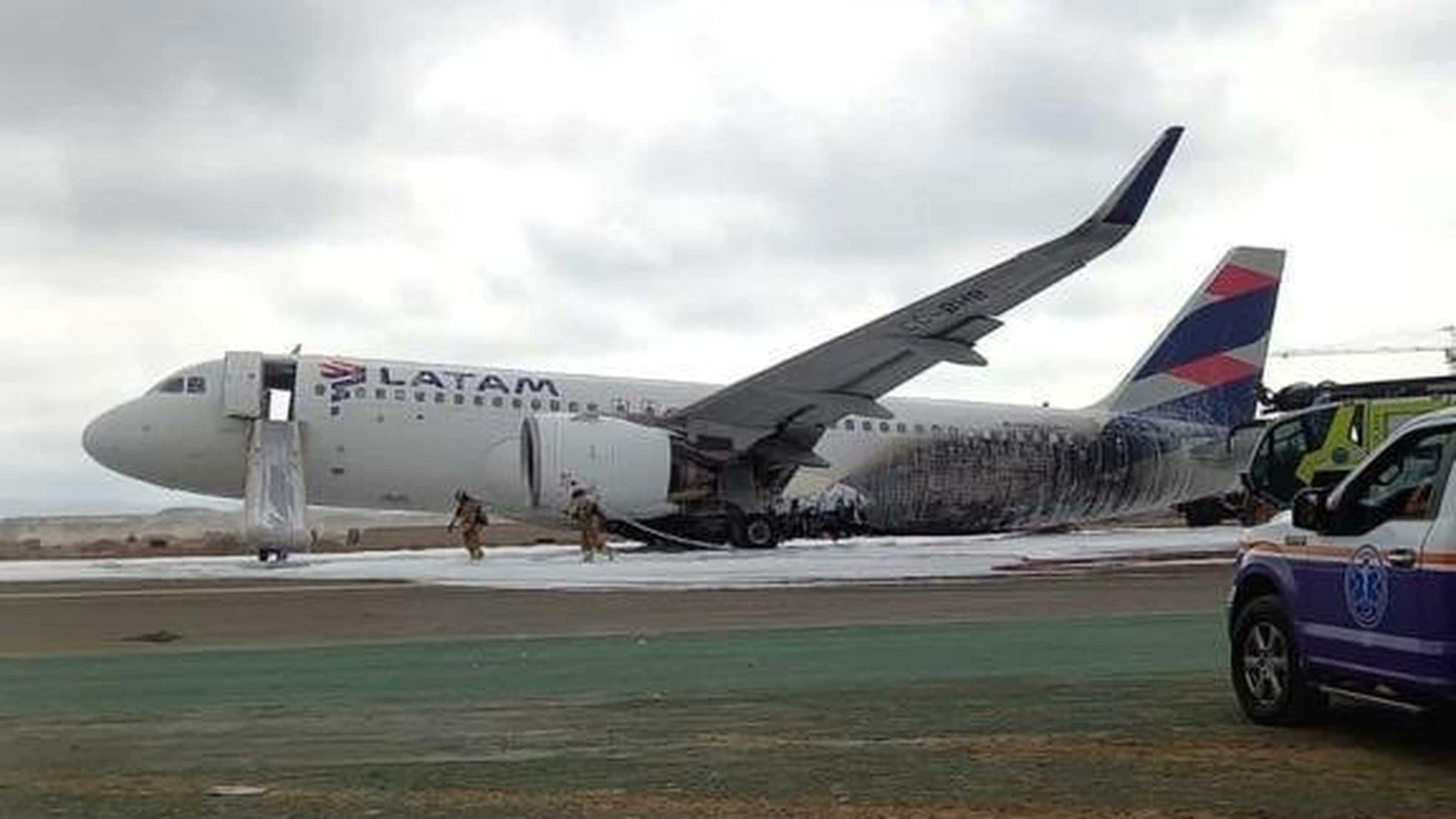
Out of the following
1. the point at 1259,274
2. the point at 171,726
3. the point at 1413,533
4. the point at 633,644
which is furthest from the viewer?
the point at 1259,274

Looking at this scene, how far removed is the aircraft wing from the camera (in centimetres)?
2648

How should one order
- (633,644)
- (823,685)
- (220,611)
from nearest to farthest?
(823,685), (633,644), (220,611)

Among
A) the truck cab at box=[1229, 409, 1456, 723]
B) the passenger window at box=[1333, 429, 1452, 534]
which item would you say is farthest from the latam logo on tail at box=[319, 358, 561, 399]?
the passenger window at box=[1333, 429, 1452, 534]

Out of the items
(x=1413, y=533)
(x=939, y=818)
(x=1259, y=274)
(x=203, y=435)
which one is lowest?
(x=939, y=818)

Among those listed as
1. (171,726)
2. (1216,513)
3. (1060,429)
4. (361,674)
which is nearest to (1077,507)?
(1060,429)

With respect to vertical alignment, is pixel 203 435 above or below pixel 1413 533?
above

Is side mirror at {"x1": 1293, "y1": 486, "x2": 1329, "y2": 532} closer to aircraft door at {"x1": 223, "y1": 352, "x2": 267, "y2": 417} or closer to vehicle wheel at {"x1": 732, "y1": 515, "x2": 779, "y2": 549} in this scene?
vehicle wheel at {"x1": 732, "y1": 515, "x2": 779, "y2": 549}

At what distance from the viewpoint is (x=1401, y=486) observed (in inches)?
310

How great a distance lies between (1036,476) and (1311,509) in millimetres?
26565

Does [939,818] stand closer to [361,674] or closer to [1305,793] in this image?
[1305,793]

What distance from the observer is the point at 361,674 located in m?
12.0

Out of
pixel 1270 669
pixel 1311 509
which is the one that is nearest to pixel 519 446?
pixel 1270 669

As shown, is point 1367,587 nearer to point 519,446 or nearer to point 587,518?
point 587,518

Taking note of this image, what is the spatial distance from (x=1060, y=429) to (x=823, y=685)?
25.4 meters
